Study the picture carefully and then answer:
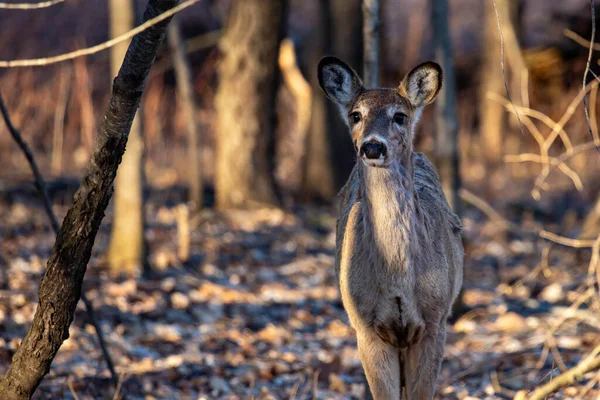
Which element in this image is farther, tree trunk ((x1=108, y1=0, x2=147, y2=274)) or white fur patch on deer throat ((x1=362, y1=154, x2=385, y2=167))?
tree trunk ((x1=108, y1=0, x2=147, y2=274))

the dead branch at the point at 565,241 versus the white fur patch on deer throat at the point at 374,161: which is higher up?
the white fur patch on deer throat at the point at 374,161

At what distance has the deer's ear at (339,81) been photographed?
19.4 ft

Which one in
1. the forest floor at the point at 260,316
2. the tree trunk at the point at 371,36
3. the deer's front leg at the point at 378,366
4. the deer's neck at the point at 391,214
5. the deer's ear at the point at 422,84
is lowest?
the forest floor at the point at 260,316

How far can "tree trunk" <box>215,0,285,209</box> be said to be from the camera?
14.2 meters

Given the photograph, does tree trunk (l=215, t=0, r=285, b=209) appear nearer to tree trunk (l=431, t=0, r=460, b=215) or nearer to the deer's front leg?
tree trunk (l=431, t=0, r=460, b=215)

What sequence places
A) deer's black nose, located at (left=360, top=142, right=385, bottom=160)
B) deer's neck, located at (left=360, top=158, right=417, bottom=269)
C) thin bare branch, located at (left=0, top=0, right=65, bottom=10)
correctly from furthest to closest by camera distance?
deer's neck, located at (left=360, top=158, right=417, bottom=269) → deer's black nose, located at (left=360, top=142, right=385, bottom=160) → thin bare branch, located at (left=0, top=0, right=65, bottom=10)

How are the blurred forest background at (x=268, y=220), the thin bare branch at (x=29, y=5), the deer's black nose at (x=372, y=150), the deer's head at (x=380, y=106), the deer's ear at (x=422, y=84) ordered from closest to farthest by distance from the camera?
the thin bare branch at (x=29, y=5) < the deer's black nose at (x=372, y=150) < the deer's head at (x=380, y=106) < the deer's ear at (x=422, y=84) < the blurred forest background at (x=268, y=220)

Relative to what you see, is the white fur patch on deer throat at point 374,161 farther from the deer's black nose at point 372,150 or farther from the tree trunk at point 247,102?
the tree trunk at point 247,102

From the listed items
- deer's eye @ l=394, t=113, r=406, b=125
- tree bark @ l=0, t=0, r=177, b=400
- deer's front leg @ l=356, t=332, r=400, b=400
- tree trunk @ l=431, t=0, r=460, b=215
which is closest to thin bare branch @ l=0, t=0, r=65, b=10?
tree bark @ l=0, t=0, r=177, b=400

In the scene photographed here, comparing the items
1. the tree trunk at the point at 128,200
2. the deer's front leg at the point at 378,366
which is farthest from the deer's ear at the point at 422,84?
the tree trunk at the point at 128,200

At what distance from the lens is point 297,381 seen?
7867mm

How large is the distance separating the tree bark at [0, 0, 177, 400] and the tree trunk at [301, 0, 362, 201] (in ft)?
34.0

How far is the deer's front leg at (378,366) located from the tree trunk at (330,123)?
9757 millimetres

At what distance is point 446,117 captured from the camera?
975cm
